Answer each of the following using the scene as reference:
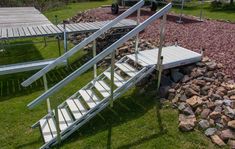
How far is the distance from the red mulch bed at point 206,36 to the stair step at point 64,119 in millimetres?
4235

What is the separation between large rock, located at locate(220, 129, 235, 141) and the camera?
5145 millimetres

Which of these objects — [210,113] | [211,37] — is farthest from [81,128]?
[211,37]

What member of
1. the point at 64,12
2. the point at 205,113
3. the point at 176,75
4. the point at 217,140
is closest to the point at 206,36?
the point at 176,75

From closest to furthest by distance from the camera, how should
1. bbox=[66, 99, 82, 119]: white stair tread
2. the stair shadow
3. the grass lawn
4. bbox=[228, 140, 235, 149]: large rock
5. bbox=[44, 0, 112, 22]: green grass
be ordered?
1. bbox=[228, 140, 235, 149]: large rock
2. the grass lawn
3. the stair shadow
4. bbox=[66, 99, 82, 119]: white stair tread
5. bbox=[44, 0, 112, 22]: green grass

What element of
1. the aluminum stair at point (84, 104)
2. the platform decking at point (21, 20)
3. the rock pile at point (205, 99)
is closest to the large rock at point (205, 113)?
the rock pile at point (205, 99)

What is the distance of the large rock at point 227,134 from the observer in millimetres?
5145

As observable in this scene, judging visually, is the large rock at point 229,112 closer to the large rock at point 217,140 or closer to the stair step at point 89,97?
the large rock at point 217,140

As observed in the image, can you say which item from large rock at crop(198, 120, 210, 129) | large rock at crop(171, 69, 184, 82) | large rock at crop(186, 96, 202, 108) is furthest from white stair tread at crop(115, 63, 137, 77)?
large rock at crop(198, 120, 210, 129)

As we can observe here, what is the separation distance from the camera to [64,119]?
20.1 feet

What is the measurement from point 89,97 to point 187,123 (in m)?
2.51

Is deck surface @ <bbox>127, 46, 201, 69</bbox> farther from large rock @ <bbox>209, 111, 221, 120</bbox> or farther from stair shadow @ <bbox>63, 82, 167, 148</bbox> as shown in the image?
large rock @ <bbox>209, 111, 221, 120</bbox>

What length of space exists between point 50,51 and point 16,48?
2213 mm

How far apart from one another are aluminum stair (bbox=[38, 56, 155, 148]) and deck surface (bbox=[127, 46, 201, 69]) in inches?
10.6

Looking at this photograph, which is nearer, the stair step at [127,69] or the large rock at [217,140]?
the large rock at [217,140]
